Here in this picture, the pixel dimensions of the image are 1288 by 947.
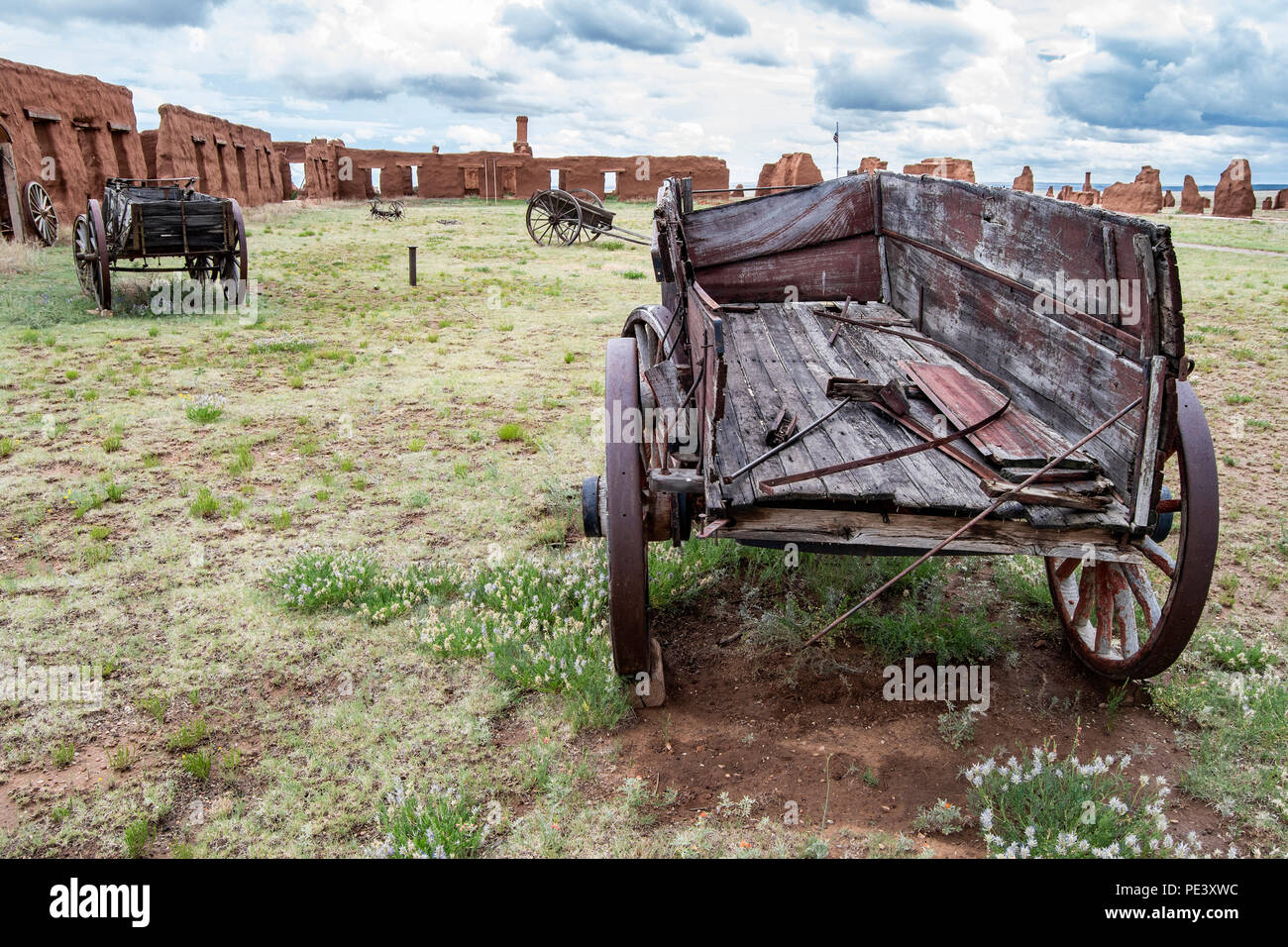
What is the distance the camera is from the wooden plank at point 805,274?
5.12 m

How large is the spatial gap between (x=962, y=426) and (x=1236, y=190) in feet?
121

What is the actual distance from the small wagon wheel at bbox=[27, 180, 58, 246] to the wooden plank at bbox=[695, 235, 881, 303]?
14862mm

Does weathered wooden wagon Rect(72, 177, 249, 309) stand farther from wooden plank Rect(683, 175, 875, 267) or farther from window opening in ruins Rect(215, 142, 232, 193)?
window opening in ruins Rect(215, 142, 232, 193)

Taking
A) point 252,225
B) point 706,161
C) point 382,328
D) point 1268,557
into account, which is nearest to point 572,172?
point 706,161

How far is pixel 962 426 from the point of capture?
3.16 meters

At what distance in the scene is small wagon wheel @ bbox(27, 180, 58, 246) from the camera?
14406mm

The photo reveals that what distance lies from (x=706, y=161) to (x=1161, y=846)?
3573cm

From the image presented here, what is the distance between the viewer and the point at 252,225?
21.5m

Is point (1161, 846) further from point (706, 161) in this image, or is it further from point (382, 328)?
point (706, 161)

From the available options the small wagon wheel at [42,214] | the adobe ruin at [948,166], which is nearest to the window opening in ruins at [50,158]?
the small wagon wheel at [42,214]

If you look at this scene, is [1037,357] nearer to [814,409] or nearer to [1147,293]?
[1147,293]

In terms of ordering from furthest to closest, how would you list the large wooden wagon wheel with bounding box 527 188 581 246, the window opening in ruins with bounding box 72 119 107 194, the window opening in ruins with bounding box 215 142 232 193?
the window opening in ruins with bounding box 215 142 232 193 < the large wooden wagon wheel with bounding box 527 188 581 246 < the window opening in ruins with bounding box 72 119 107 194
